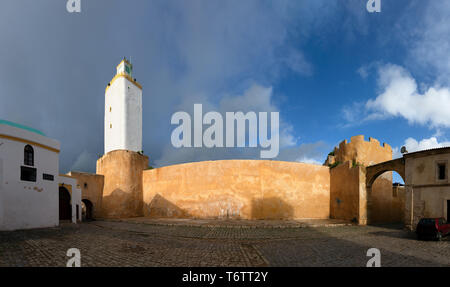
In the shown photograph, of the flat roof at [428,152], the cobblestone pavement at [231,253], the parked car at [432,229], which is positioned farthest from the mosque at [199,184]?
the cobblestone pavement at [231,253]

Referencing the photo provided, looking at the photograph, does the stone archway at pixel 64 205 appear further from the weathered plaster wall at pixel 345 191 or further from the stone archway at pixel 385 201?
the stone archway at pixel 385 201

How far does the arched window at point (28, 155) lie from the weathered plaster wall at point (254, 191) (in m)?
10.2

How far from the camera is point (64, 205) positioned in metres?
16.3

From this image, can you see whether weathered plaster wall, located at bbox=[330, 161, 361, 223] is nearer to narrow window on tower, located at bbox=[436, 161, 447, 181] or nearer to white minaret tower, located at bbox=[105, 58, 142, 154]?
narrow window on tower, located at bbox=[436, 161, 447, 181]

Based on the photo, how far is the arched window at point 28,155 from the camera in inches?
467

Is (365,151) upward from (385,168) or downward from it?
upward

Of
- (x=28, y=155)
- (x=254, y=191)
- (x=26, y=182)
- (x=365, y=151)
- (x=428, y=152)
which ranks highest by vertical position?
(x=365, y=151)

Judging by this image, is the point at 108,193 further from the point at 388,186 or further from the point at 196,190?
the point at 388,186

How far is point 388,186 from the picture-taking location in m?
17.8

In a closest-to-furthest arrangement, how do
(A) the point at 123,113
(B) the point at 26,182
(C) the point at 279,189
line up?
(B) the point at 26,182 < (C) the point at 279,189 < (A) the point at 123,113

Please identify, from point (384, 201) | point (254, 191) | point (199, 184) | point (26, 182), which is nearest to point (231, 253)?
point (254, 191)

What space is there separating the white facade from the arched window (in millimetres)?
101

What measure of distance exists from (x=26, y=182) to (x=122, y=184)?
397 inches

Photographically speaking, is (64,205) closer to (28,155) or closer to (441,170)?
(28,155)
